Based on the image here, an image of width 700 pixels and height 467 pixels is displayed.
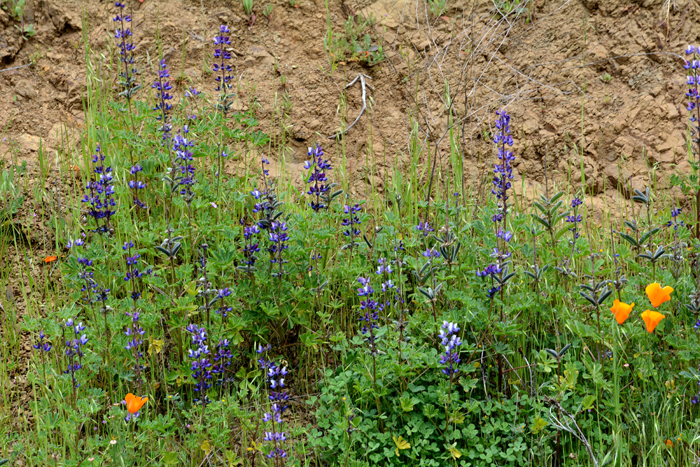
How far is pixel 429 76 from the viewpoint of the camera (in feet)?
15.9

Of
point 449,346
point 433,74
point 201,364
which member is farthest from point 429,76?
point 201,364

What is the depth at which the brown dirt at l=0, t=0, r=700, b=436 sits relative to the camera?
4.76 meters

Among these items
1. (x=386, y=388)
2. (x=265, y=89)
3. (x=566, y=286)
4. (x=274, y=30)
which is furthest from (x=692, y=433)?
(x=274, y=30)

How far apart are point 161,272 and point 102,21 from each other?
3.16m

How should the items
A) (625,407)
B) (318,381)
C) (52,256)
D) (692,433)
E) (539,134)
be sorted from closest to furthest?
(692,433) < (625,407) < (318,381) < (52,256) < (539,134)

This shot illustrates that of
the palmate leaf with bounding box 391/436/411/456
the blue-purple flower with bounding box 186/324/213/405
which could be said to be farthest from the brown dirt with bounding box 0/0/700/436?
the palmate leaf with bounding box 391/436/411/456

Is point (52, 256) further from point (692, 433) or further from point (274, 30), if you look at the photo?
point (692, 433)

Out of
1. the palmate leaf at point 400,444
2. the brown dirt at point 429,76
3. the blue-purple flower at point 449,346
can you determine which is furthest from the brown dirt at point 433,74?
the palmate leaf at point 400,444

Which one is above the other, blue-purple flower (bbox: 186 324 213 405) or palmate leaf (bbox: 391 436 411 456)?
blue-purple flower (bbox: 186 324 213 405)

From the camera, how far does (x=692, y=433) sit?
8.57 ft

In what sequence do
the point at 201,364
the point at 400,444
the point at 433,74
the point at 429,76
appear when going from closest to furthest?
the point at 400,444
the point at 201,364
the point at 429,76
the point at 433,74

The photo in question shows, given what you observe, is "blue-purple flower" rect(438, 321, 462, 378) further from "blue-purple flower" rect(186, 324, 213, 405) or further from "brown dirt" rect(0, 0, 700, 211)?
"brown dirt" rect(0, 0, 700, 211)

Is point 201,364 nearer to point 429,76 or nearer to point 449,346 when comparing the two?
point 449,346

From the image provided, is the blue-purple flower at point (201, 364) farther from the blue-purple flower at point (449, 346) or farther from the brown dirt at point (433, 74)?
the brown dirt at point (433, 74)
